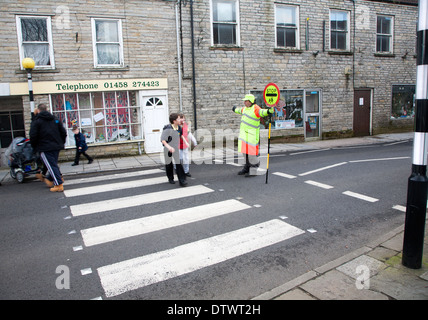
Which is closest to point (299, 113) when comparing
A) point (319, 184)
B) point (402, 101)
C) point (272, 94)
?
point (402, 101)

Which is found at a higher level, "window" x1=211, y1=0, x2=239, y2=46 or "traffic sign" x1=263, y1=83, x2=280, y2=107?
"window" x1=211, y1=0, x2=239, y2=46

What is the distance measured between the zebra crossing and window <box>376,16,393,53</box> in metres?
16.2

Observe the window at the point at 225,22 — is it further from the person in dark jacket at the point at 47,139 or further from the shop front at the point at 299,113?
the person in dark jacket at the point at 47,139

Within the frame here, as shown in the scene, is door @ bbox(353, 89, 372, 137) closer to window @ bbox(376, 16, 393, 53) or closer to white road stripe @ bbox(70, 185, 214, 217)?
window @ bbox(376, 16, 393, 53)

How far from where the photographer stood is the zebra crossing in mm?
3992

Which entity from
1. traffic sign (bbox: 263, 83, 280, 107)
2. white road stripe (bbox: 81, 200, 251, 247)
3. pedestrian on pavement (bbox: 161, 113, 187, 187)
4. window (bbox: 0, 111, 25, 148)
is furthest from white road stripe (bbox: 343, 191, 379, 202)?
window (bbox: 0, 111, 25, 148)

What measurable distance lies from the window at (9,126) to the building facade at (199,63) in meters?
0.04

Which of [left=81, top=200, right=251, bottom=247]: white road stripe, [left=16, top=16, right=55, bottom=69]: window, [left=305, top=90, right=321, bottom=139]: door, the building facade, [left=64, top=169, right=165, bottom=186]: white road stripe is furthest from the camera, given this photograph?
[left=305, top=90, right=321, bottom=139]: door

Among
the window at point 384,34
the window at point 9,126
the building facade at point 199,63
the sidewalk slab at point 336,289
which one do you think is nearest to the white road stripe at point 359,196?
the sidewalk slab at point 336,289

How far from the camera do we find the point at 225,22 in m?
14.8

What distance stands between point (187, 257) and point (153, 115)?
395 inches

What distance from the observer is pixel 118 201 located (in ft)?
22.7

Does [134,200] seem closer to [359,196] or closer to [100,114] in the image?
[359,196]

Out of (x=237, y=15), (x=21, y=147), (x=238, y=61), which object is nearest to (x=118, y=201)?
(x=21, y=147)
